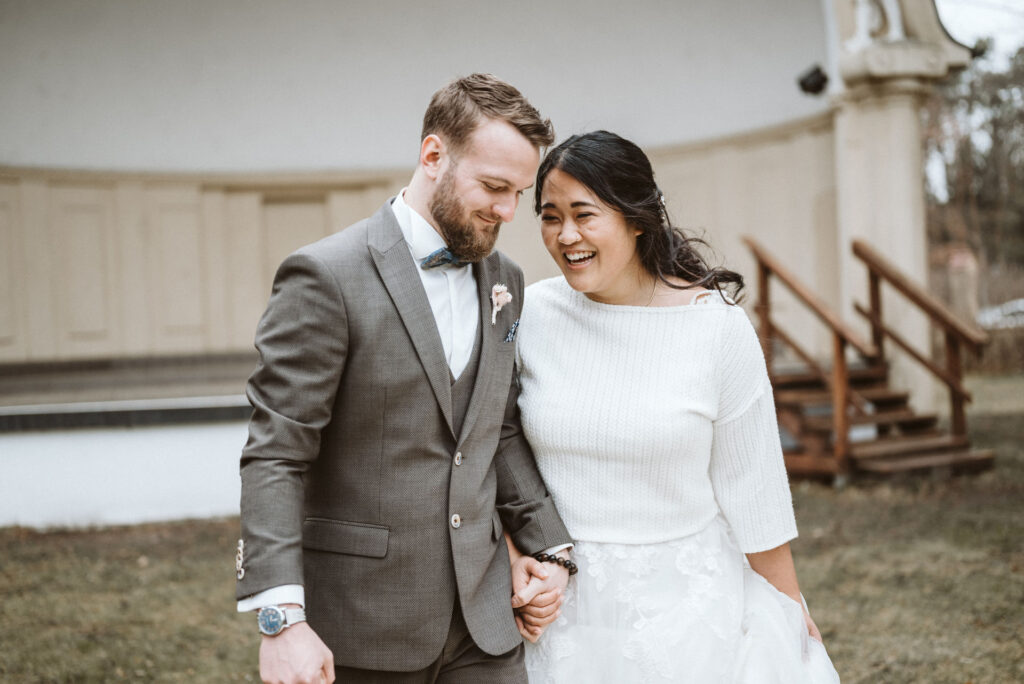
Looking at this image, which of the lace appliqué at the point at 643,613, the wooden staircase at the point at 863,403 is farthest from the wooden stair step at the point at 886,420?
the lace appliqué at the point at 643,613

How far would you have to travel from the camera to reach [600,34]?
10172 mm

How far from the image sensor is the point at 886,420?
6578 millimetres

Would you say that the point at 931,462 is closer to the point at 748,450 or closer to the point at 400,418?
the point at 748,450

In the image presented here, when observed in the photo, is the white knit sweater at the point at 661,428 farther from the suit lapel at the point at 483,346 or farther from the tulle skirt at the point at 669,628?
the suit lapel at the point at 483,346

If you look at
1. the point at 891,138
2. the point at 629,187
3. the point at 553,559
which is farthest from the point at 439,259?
the point at 891,138

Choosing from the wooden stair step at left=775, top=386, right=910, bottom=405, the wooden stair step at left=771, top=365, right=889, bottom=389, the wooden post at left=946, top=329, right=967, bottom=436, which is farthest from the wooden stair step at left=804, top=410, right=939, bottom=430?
the wooden stair step at left=771, top=365, right=889, bottom=389

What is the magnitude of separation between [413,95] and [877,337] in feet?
20.7

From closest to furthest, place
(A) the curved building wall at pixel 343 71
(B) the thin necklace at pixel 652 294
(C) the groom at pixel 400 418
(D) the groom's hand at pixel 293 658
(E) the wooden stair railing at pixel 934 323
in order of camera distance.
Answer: (D) the groom's hand at pixel 293 658 → (C) the groom at pixel 400 418 → (B) the thin necklace at pixel 652 294 → (E) the wooden stair railing at pixel 934 323 → (A) the curved building wall at pixel 343 71

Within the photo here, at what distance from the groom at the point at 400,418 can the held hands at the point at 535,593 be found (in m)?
0.07

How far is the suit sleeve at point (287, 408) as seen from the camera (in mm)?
1520

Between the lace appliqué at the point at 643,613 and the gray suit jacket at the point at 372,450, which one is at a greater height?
the gray suit jacket at the point at 372,450

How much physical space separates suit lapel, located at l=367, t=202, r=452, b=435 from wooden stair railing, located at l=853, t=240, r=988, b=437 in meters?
5.18

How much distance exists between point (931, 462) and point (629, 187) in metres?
5.13

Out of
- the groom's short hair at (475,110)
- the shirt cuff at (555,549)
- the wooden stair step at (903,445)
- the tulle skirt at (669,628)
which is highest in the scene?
the groom's short hair at (475,110)
